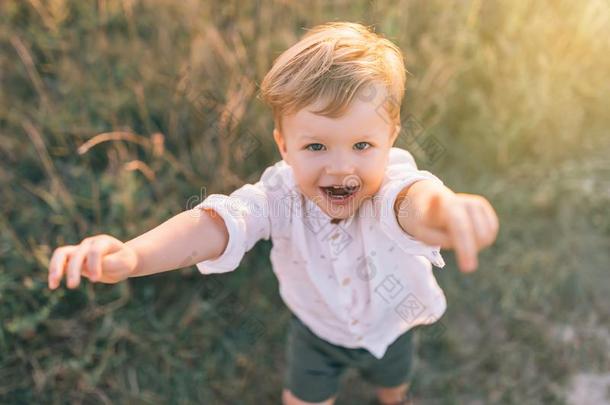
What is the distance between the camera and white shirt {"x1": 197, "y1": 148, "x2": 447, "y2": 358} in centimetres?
123

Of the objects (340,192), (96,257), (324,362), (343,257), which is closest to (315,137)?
(340,192)

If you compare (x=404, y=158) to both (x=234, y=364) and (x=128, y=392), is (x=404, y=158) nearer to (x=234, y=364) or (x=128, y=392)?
(x=234, y=364)

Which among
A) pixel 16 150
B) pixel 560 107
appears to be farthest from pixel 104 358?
pixel 560 107

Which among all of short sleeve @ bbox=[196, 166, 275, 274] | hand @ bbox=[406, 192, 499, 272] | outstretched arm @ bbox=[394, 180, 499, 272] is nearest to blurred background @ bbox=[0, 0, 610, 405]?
short sleeve @ bbox=[196, 166, 275, 274]

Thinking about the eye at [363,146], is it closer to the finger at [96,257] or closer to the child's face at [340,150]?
the child's face at [340,150]

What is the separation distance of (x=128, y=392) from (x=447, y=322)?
118 cm

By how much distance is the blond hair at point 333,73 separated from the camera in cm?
116

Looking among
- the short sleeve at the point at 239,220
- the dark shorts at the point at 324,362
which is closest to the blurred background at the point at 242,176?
the dark shorts at the point at 324,362

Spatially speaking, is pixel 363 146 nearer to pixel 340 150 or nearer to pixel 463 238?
pixel 340 150

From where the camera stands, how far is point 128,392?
1949 millimetres

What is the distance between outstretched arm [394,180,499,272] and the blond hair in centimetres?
22

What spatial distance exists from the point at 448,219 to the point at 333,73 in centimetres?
41

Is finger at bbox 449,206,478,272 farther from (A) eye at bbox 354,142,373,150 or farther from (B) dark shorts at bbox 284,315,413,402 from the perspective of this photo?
(B) dark shorts at bbox 284,315,413,402

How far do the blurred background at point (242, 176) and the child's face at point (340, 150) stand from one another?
923 millimetres
